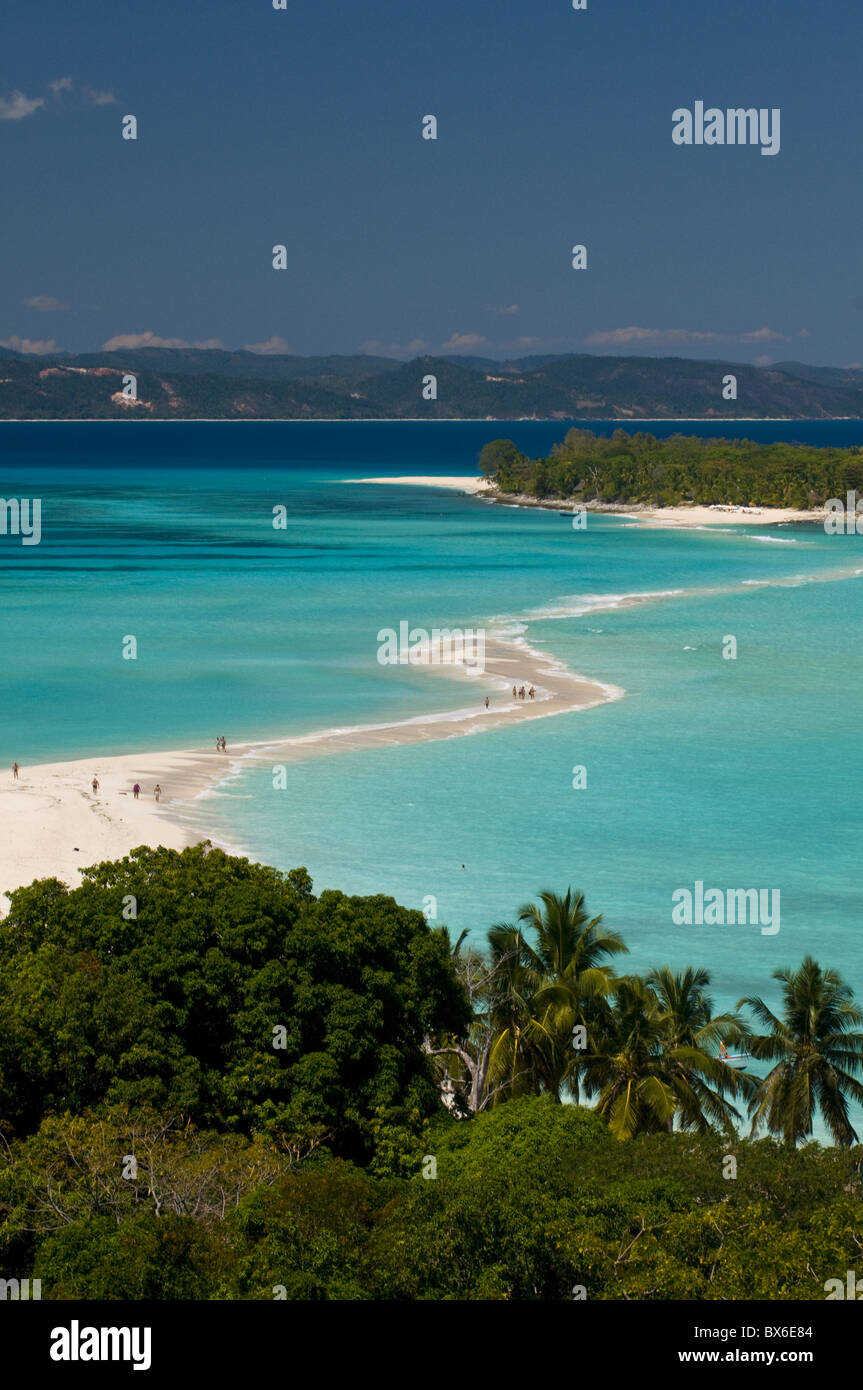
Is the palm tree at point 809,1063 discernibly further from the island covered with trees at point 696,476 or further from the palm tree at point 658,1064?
the island covered with trees at point 696,476

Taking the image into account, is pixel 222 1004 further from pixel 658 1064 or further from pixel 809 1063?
pixel 809 1063

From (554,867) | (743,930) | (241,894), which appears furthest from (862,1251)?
(554,867)

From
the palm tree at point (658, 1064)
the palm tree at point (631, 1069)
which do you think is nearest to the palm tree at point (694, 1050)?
the palm tree at point (658, 1064)
